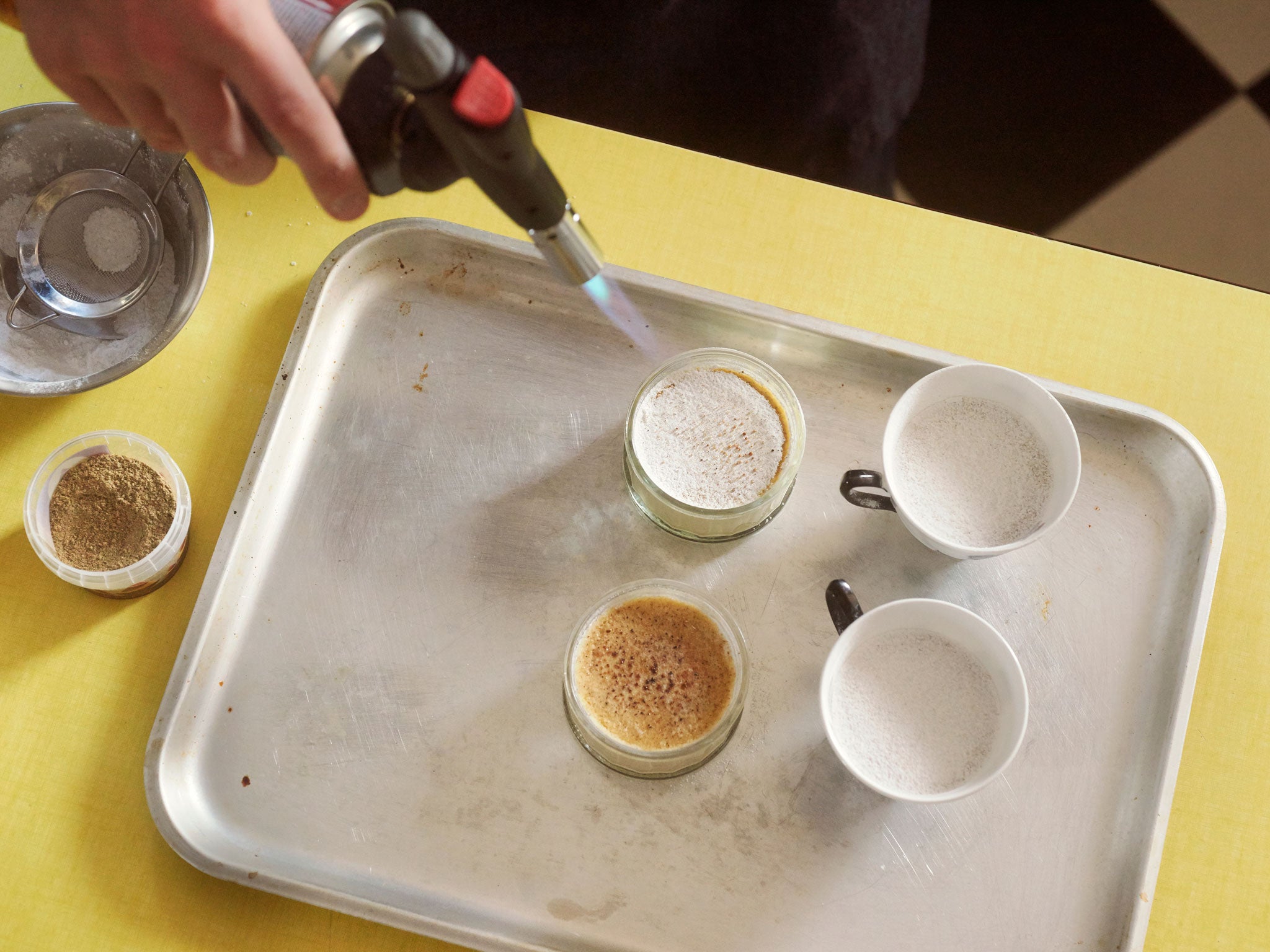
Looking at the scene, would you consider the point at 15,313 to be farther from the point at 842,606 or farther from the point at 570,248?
the point at 842,606

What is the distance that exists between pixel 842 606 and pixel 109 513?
796mm

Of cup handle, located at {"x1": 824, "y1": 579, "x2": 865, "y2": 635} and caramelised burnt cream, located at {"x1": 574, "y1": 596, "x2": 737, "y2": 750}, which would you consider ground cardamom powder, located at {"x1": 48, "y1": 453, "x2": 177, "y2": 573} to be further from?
cup handle, located at {"x1": 824, "y1": 579, "x2": 865, "y2": 635}

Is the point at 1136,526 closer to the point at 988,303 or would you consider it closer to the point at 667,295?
the point at 988,303

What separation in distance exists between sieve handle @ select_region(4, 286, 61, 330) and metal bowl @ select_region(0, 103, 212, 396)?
0.02 metres

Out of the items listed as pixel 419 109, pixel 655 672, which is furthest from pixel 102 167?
pixel 655 672

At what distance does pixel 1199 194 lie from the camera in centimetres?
189

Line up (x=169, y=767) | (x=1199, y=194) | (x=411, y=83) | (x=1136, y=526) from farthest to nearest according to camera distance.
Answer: (x=1199, y=194), (x=1136, y=526), (x=169, y=767), (x=411, y=83)

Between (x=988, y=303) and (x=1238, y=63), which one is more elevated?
(x=988, y=303)

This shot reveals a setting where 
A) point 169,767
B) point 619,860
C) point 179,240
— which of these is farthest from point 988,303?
point 169,767

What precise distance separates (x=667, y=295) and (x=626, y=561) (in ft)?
1.02

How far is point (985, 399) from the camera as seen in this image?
1059 mm

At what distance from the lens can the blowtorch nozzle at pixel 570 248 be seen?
2.71ft

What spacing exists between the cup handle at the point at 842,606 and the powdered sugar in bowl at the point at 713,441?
0.11 metres

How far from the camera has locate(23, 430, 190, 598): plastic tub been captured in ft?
3.34
